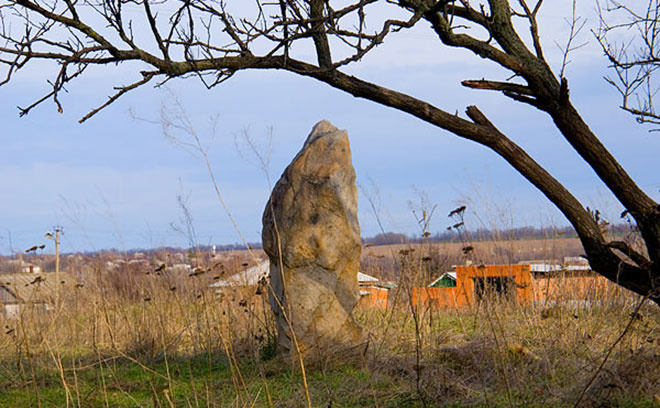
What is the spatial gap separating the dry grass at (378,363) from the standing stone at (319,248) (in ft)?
0.74

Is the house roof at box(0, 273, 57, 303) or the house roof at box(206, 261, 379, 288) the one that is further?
the house roof at box(206, 261, 379, 288)

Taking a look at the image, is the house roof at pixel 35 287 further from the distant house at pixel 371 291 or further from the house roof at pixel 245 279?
the distant house at pixel 371 291

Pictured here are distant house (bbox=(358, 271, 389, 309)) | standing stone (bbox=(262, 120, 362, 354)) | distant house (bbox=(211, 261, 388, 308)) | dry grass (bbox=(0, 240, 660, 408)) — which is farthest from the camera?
distant house (bbox=(358, 271, 389, 309))

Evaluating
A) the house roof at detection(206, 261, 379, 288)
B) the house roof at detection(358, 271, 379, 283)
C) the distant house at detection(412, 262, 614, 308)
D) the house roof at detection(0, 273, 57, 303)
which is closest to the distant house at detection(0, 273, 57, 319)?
the house roof at detection(0, 273, 57, 303)

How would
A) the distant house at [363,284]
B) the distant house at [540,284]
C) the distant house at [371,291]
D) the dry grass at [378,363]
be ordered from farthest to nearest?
the distant house at [371,291], the distant house at [363,284], the distant house at [540,284], the dry grass at [378,363]

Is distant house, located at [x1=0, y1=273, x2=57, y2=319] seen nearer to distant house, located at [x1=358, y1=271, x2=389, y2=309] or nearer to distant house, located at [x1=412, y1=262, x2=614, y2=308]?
distant house, located at [x1=412, y1=262, x2=614, y2=308]

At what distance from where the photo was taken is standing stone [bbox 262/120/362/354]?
480 cm

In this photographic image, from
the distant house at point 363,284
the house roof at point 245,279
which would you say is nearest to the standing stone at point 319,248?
the house roof at point 245,279

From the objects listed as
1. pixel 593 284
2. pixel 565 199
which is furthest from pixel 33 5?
pixel 593 284

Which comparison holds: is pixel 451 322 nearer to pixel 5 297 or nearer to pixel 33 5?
pixel 33 5

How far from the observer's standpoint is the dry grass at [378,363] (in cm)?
371

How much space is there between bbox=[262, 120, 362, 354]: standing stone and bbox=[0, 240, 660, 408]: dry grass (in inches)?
8.8

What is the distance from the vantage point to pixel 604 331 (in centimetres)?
552

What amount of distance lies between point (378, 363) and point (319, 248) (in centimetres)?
89
